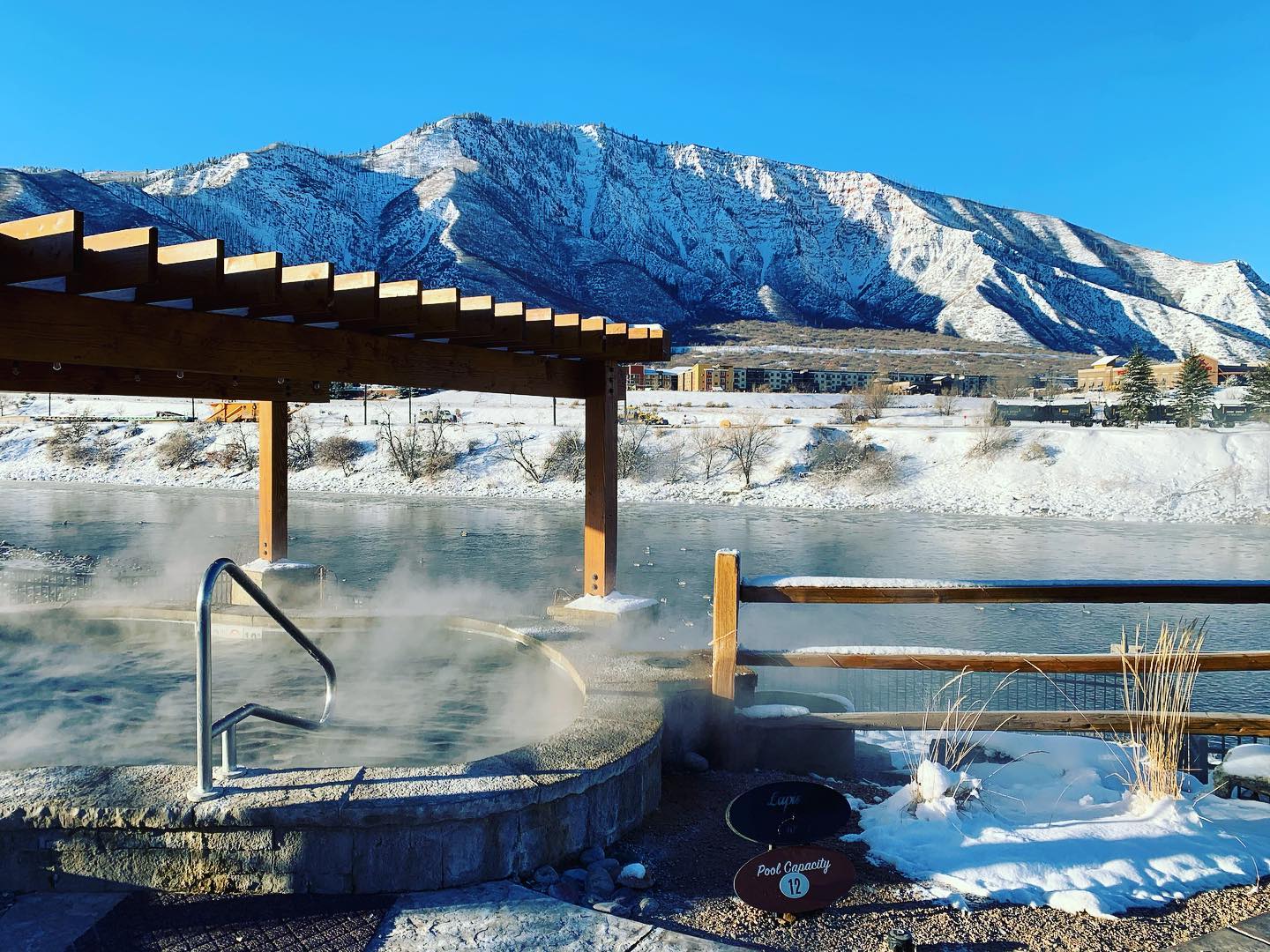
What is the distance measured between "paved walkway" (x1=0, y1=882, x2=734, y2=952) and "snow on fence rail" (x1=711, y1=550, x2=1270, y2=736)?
5.54 ft

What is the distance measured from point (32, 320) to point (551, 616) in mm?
4203

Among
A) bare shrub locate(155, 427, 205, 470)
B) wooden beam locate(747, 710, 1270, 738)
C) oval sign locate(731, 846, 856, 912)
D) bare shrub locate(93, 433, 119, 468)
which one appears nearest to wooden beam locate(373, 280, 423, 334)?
wooden beam locate(747, 710, 1270, 738)

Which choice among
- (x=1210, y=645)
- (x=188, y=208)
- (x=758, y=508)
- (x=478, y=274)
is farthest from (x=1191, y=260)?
(x=1210, y=645)

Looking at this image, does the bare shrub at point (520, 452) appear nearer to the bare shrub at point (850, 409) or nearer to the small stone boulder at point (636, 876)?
the bare shrub at point (850, 409)

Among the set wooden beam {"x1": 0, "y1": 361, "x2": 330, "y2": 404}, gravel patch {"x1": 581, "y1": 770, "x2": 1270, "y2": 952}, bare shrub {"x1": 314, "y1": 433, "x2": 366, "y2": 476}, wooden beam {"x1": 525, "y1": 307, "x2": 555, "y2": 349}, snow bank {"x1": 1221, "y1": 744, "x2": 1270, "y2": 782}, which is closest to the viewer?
gravel patch {"x1": 581, "y1": 770, "x2": 1270, "y2": 952}

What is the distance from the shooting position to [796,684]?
26.6 feet

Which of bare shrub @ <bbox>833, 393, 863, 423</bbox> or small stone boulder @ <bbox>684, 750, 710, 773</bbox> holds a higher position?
bare shrub @ <bbox>833, 393, 863, 423</bbox>

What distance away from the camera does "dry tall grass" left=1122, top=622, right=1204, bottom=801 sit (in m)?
3.98

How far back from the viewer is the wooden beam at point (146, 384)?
22.5ft

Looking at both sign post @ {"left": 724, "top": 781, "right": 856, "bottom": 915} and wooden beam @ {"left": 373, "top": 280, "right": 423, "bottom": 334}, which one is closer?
sign post @ {"left": 724, "top": 781, "right": 856, "bottom": 915}

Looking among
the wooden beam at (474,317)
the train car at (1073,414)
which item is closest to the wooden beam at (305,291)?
the wooden beam at (474,317)

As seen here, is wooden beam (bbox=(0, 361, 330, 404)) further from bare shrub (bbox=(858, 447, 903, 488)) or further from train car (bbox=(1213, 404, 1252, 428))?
train car (bbox=(1213, 404, 1252, 428))

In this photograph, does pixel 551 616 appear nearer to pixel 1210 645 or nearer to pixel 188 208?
pixel 1210 645

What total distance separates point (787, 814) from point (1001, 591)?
1638 mm
